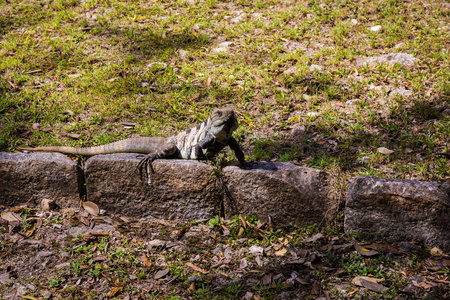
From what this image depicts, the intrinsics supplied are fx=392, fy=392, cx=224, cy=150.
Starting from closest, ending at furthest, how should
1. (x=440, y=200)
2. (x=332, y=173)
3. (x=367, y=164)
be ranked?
(x=440, y=200) < (x=332, y=173) < (x=367, y=164)

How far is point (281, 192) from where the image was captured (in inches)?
135

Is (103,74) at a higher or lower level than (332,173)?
higher

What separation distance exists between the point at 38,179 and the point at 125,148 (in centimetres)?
88

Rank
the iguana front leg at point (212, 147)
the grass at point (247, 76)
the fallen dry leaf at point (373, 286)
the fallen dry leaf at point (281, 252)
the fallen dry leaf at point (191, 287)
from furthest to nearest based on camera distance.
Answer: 1. the grass at point (247, 76)
2. the iguana front leg at point (212, 147)
3. the fallen dry leaf at point (281, 252)
4. the fallen dry leaf at point (191, 287)
5. the fallen dry leaf at point (373, 286)

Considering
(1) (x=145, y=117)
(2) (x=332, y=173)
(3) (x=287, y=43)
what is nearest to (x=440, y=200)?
(2) (x=332, y=173)

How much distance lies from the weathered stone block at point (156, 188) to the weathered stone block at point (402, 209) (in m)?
1.26

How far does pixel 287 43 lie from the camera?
20.6 feet

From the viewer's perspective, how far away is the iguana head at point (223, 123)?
3508 mm

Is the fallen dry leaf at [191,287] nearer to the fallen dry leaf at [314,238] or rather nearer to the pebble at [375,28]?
the fallen dry leaf at [314,238]

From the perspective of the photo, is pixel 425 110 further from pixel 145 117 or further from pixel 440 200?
pixel 145 117

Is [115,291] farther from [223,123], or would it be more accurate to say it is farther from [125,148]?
[223,123]

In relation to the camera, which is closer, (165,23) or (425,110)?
(425,110)

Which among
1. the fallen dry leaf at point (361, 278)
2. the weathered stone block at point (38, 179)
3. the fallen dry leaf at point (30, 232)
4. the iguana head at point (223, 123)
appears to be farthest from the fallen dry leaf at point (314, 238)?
the fallen dry leaf at point (30, 232)

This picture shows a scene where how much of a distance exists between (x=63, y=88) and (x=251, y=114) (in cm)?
276
